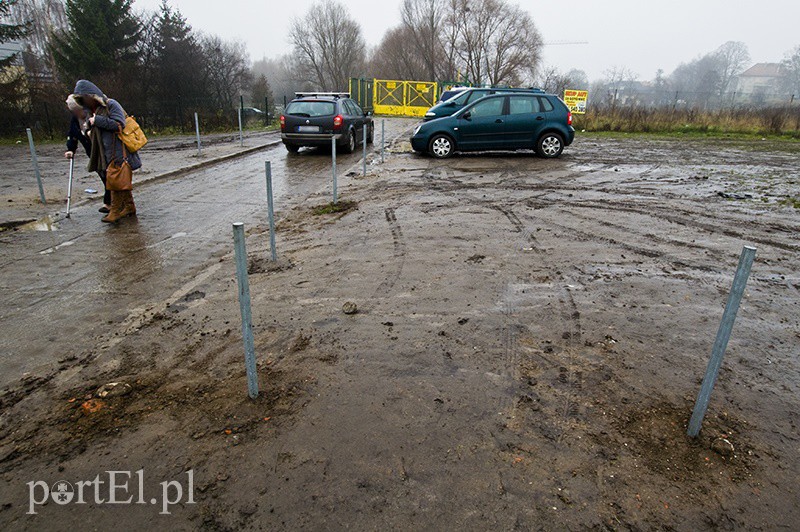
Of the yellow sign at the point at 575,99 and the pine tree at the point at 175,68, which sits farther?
the yellow sign at the point at 575,99

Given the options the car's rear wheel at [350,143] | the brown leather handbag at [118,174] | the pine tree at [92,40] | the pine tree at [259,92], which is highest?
the pine tree at [92,40]

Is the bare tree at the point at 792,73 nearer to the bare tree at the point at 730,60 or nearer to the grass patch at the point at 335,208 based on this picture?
the bare tree at the point at 730,60

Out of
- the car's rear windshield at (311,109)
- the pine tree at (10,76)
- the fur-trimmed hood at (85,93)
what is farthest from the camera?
the pine tree at (10,76)

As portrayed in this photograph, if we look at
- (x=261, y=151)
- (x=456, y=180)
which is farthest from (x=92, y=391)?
(x=261, y=151)

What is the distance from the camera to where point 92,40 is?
27391 mm

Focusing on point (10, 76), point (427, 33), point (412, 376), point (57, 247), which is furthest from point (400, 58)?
point (412, 376)

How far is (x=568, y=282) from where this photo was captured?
16.4 feet

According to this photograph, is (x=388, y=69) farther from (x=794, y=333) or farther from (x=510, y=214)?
(x=794, y=333)

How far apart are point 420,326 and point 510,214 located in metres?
4.19

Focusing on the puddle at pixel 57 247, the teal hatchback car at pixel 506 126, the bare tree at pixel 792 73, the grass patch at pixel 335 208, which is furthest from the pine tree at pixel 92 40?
the bare tree at pixel 792 73

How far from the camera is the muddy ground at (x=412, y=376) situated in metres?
2.40

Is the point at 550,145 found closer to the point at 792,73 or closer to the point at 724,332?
the point at 724,332

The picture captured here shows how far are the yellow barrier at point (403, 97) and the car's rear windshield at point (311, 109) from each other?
909 inches

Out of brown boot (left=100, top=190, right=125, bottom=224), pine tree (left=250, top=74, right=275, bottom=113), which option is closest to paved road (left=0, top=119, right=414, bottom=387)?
brown boot (left=100, top=190, right=125, bottom=224)
